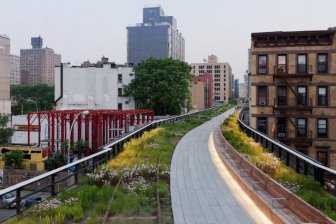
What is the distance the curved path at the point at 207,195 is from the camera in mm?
9523

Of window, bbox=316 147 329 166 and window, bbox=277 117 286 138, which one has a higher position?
window, bbox=277 117 286 138

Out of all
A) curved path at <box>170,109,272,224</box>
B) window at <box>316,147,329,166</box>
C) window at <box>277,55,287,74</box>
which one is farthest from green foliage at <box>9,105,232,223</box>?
window at <box>277,55,287,74</box>

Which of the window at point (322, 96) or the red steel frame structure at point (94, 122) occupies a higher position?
the window at point (322, 96)

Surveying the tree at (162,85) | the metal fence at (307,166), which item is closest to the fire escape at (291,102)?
the metal fence at (307,166)

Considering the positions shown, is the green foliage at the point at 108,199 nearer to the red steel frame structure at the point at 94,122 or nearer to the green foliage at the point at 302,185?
the green foliage at the point at 302,185

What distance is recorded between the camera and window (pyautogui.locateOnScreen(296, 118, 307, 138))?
37625 mm

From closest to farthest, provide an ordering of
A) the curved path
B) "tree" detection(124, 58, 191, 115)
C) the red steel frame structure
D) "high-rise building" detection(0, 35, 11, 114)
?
the curved path, the red steel frame structure, "tree" detection(124, 58, 191, 115), "high-rise building" detection(0, 35, 11, 114)

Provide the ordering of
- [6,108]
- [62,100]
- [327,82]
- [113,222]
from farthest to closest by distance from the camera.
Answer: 1. [6,108]
2. [62,100]
3. [327,82]
4. [113,222]

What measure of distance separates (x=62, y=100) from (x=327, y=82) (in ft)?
192

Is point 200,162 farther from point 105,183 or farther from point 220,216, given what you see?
point 220,216

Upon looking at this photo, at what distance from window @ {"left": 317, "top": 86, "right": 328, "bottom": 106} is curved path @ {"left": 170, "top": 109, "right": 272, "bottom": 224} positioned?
74.0ft

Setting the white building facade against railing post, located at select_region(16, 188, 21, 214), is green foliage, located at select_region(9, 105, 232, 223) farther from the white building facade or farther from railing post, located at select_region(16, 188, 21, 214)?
the white building facade

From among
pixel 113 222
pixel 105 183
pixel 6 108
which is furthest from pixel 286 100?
pixel 6 108

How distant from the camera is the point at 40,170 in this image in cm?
4722
